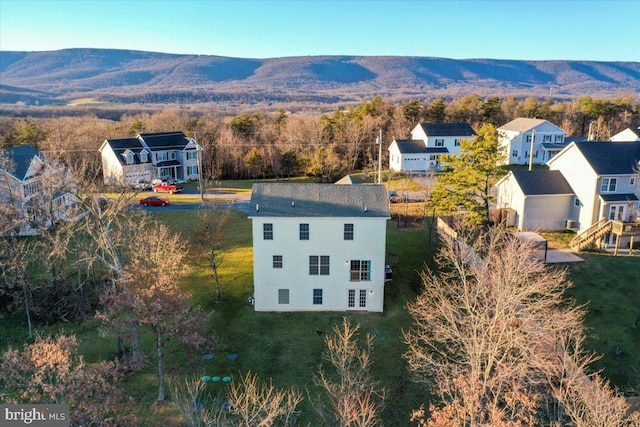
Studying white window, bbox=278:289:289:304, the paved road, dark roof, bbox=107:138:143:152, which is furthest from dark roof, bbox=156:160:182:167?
white window, bbox=278:289:289:304

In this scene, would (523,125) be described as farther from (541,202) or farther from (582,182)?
(541,202)

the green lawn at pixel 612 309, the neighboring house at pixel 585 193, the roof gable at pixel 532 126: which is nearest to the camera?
the green lawn at pixel 612 309

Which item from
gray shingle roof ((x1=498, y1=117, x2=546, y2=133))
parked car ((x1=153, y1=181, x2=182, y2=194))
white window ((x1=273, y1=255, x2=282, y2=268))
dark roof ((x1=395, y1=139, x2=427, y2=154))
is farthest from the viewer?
gray shingle roof ((x1=498, y1=117, x2=546, y2=133))

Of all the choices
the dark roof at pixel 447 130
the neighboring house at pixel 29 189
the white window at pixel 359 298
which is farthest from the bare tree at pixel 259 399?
the dark roof at pixel 447 130

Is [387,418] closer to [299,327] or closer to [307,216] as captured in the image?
[299,327]

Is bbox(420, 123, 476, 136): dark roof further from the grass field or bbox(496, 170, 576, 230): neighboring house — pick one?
the grass field

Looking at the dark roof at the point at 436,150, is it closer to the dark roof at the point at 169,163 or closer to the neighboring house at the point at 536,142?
the neighboring house at the point at 536,142
